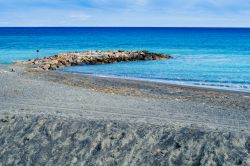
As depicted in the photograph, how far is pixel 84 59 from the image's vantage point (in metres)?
47.8

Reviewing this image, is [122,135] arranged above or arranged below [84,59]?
above

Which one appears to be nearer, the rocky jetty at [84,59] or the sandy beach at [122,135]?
the sandy beach at [122,135]

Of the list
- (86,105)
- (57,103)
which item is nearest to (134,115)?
(86,105)

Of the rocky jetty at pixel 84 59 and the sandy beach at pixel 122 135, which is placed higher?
the sandy beach at pixel 122 135

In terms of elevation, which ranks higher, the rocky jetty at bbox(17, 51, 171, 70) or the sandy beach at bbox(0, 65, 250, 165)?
the sandy beach at bbox(0, 65, 250, 165)

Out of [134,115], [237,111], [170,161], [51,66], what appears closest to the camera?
[170,161]

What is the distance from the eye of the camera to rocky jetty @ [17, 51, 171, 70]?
42.5m

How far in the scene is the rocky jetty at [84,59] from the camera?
139 ft

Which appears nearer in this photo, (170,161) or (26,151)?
(170,161)

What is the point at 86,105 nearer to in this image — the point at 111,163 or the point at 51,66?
the point at 111,163

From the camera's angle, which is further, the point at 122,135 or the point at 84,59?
the point at 84,59

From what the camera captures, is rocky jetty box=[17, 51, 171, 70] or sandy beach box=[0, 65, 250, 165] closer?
sandy beach box=[0, 65, 250, 165]

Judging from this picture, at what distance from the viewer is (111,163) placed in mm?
11086

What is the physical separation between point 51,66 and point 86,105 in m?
23.9
